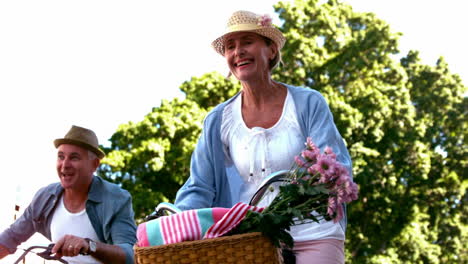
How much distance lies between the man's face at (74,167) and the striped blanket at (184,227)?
7.77 feet

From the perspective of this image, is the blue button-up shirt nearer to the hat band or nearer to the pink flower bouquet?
the hat band

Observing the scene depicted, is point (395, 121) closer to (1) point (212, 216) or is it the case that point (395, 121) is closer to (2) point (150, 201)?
(2) point (150, 201)

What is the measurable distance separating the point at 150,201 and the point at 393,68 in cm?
830

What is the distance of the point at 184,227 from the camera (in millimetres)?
2125

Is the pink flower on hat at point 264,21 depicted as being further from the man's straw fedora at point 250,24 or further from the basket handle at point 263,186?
the basket handle at point 263,186

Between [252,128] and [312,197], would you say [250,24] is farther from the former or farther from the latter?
[312,197]

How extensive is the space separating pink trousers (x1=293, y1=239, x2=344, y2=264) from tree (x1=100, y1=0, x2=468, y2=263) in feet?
53.1

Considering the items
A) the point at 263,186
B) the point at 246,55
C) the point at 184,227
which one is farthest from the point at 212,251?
the point at 246,55

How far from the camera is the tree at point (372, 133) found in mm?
19562

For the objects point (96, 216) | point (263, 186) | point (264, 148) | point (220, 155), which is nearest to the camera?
point (263, 186)

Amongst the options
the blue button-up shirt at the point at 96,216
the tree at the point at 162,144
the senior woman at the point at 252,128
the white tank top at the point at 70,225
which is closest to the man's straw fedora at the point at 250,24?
the senior woman at the point at 252,128

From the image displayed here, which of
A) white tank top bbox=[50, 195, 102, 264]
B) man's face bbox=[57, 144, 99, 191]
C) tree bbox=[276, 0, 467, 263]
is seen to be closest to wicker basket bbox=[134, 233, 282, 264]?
white tank top bbox=[50, 195, 102, 264]

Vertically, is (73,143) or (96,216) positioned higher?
(73,143)

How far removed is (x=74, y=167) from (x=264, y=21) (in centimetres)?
197
